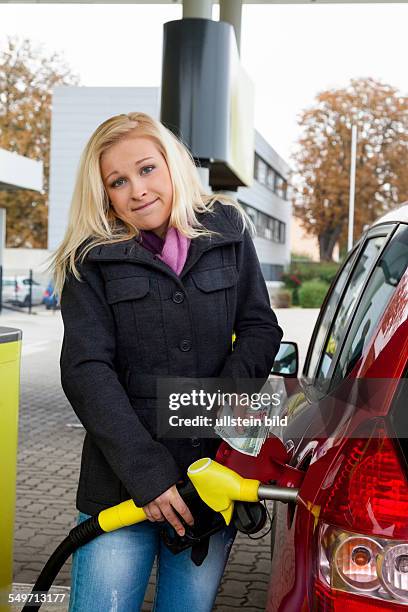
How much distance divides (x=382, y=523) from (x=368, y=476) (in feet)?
0.26

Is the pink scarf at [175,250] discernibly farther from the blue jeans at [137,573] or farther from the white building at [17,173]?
the white building at [17,173]

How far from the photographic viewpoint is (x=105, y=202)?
251cm

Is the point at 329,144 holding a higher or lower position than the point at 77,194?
higher

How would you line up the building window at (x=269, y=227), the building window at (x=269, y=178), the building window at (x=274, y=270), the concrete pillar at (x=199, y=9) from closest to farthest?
the concrete pillar at (x=199, y=9) → the building window at (x=274, y=270) → the building window at (x=269, y=178) → the building window at (x=269, y=227)

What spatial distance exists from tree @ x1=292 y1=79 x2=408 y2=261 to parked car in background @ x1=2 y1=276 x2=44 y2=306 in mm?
24653

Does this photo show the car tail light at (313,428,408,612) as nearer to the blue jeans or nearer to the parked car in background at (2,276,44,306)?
the blue jeans

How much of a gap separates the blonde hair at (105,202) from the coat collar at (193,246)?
22mm

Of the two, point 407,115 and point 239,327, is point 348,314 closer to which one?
point 239,327

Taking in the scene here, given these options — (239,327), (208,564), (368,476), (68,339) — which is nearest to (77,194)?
(68,339)

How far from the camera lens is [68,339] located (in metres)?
2.39

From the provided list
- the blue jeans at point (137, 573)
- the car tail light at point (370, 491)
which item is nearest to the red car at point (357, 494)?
the car tail light at point (370, 491)

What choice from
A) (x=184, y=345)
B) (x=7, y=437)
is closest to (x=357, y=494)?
(x=184, y=345)

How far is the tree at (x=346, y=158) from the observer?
188ft

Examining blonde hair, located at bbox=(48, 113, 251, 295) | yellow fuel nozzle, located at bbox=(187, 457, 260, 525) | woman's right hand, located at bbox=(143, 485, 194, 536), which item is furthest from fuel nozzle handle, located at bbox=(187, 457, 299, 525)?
blonde hair, located at bbox=(48, 113, 251, 295)
